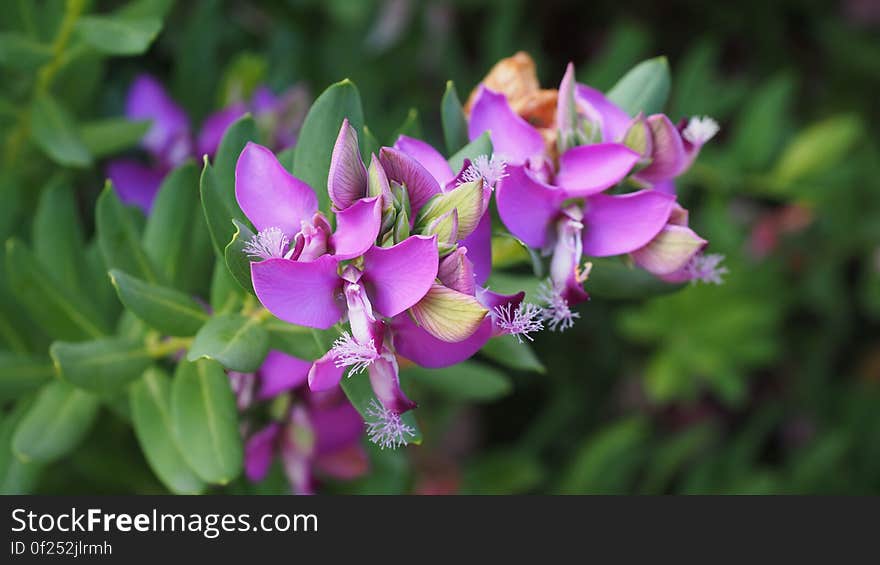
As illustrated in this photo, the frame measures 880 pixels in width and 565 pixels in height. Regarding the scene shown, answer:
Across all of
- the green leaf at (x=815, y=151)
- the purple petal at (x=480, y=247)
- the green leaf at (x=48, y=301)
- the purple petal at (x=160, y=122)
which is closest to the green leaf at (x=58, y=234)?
the green leaf at (x=48, y=301)

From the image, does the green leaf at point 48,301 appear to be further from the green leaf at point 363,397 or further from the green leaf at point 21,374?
the green leaf at point 363,397

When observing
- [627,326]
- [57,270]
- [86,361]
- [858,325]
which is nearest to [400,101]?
[627,326]

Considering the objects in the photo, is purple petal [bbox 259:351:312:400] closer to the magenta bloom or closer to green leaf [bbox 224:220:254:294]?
the magenta bloom

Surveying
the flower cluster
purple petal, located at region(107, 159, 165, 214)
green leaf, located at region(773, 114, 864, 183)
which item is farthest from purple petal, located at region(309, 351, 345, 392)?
green leaf, located at region(773, 114, 864, 183)

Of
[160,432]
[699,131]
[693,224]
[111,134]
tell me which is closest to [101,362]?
[160,432]

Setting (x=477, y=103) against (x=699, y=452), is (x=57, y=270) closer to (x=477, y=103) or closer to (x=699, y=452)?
(x=477, y=103)

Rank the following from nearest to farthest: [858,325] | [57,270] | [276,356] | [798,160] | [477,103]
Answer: [477,103], [276,356], [57,270], [798,160], [858,325]
